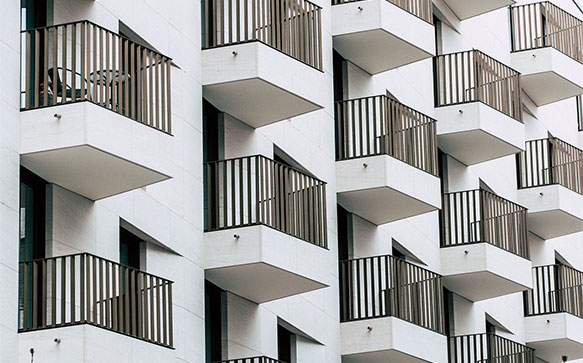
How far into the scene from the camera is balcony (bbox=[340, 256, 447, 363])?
3159cm

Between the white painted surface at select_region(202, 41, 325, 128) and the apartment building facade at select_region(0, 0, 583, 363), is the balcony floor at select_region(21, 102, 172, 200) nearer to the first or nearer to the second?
the apartment building facade at select_region(0, 0, 583, 363)

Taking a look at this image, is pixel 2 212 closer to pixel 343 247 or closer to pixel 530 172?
pixel 343 247

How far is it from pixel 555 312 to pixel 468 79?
6.76 m

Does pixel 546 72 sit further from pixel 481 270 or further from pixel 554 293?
pixel 481 270

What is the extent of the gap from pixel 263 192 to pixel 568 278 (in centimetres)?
1568

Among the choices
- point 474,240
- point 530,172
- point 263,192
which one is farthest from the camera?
point 530,172

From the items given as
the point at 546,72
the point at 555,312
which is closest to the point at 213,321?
the point at 555,312

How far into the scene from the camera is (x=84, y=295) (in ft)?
73.5

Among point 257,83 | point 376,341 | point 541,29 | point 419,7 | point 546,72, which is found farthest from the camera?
point 541,29

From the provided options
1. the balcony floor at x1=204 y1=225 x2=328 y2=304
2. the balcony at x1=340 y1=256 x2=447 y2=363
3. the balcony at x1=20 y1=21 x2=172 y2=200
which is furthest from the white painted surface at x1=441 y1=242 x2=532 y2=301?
the balcony at x1=20 y1=21 x2=172 y2=200

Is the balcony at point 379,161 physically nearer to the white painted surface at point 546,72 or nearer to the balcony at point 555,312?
the balcony at point 555,312

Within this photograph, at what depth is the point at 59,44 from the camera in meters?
23.0

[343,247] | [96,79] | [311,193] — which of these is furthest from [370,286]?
[96,79]

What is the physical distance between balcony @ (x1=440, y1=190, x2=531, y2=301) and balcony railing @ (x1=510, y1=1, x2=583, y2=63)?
23.3 feet
